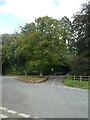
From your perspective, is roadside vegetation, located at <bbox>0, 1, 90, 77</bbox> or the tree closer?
the tree

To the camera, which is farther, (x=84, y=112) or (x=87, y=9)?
(x=87, y=9)

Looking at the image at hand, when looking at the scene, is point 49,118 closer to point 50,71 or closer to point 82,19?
point 82,19

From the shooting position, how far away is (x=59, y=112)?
10.8 m

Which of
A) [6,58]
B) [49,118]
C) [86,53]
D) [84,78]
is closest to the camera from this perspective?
[49,118]

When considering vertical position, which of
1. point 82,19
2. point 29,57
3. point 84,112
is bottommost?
point 84,112

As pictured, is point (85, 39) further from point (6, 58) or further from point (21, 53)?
point (6, 58)

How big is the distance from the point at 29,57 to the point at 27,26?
543 centimetres

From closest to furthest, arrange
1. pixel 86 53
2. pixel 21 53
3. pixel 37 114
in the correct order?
pixel 37 114 < pixel 86 53 < pixel 21 53

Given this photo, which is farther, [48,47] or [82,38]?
[48,47]

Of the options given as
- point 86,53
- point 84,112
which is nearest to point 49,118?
point 84,112

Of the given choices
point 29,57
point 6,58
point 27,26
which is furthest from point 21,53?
point 6,58

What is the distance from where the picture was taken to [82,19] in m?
39.5

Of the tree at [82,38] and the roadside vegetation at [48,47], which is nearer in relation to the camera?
the tree at [82,38]

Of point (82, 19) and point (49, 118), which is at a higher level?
point (82, 19)
